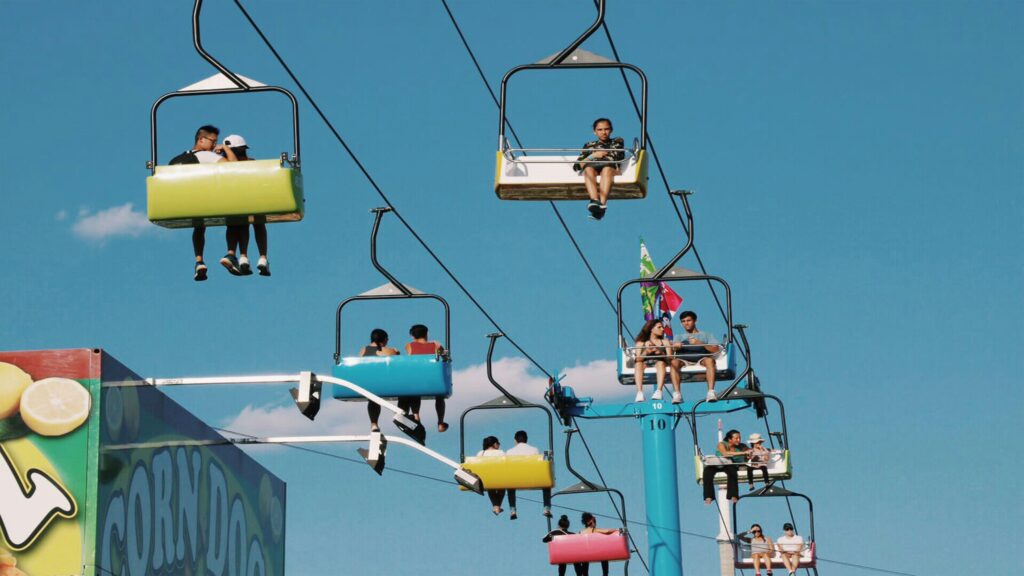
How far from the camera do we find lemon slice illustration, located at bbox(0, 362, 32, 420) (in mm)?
15375

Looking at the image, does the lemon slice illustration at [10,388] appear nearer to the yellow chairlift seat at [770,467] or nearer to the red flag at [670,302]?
the yellow chairlift seat at [770,467]

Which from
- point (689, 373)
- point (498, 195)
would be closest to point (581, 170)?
point (498, 195)

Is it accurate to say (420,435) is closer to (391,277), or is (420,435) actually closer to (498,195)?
(391,277)

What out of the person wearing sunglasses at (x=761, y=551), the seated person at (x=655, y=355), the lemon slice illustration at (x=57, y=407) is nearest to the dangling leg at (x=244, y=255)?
the lemon slice illustration at (x=57, y=407)

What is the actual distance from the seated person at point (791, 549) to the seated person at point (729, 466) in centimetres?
591

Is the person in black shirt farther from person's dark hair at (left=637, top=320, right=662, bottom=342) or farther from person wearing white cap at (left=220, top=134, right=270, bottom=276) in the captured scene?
person's dark hair at (left=637, top=320, right=662, bottom=342)

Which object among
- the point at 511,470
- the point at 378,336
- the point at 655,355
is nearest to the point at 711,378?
the point at 655,355

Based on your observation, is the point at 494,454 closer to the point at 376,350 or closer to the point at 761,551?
the point at 376,350

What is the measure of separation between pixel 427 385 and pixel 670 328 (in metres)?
13.6

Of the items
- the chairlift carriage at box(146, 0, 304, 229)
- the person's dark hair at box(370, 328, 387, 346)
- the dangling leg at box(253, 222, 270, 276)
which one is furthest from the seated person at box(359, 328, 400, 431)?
the chairlift carriage at box(146, 0, 304, 229)

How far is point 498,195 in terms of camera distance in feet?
49.3

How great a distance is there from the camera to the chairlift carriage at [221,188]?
13.7 meters

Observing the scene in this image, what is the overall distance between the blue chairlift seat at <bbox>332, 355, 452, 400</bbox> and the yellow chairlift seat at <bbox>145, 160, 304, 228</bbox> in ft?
13.5

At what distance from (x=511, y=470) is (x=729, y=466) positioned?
3.80m
